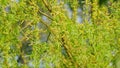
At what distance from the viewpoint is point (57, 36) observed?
23.4 ft

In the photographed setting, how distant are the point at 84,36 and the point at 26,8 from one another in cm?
136

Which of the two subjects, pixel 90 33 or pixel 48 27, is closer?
pixel 90 33

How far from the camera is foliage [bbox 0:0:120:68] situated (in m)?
7.05

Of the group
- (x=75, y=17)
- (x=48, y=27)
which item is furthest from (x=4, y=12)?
(x=75, y=17)

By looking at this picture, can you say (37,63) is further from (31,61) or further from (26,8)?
(26,8)

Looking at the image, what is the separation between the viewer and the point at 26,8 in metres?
7.40

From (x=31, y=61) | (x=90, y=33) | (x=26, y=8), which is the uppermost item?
(x=26, y=8)

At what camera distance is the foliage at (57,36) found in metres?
7.05

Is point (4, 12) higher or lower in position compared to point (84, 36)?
higher

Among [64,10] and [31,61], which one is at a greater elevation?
[64,10]

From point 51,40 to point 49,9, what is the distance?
2.76 feet

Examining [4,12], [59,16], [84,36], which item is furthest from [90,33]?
[4,12]

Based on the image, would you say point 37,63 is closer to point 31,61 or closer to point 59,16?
point 31,61

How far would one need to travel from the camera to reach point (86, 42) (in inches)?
284
